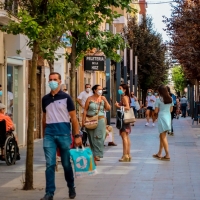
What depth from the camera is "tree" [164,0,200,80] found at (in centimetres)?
3697

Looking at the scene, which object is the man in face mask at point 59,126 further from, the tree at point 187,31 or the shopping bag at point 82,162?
the tree at point 187,31

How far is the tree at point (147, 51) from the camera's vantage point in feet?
221

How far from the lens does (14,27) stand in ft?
42.5

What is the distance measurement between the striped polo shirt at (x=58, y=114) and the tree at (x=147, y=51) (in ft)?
182

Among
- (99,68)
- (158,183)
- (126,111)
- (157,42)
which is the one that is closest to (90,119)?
(126,111)

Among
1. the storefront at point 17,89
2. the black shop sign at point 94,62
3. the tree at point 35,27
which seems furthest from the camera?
the black shop sign at point 94,62

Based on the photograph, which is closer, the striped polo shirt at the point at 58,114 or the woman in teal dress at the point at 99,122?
the striped polo shirt at the point at 58,114

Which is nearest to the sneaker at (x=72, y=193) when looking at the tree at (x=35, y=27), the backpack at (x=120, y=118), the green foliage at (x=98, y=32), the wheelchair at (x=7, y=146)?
the tree at (x=35, y=27)

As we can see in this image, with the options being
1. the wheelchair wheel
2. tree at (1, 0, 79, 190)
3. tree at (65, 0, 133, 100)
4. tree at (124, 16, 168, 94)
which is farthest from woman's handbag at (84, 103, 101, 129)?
tree at (124, 16, 168, 94)

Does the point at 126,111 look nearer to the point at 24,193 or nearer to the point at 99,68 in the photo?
the point at 24,193

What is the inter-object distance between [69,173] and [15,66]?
526 inches

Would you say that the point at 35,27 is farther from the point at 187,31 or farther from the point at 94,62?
the point at 187,31

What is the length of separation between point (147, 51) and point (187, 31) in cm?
2936

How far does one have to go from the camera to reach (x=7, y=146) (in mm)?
16469
